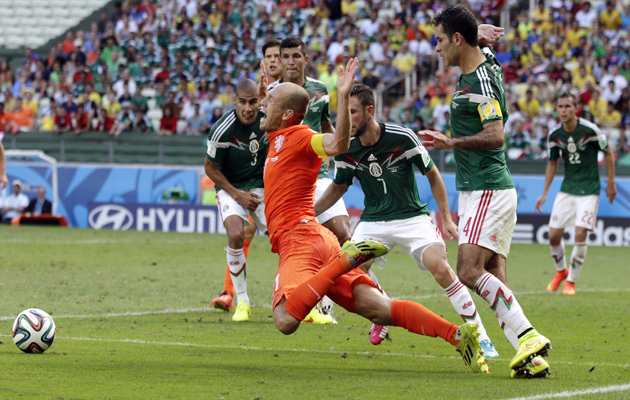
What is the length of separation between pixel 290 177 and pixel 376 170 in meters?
0.97

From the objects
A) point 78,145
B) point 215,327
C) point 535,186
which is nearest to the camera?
point 215,327

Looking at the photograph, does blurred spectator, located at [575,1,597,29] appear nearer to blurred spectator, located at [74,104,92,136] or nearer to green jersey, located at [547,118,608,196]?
green jersey, located at [547,118,608,196]

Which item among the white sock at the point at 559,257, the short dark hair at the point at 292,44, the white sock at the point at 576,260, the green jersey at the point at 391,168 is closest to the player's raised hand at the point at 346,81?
the green jersey at the point at 391,168

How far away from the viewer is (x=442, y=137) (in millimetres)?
5859

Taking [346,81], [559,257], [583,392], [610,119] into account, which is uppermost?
[346,81]

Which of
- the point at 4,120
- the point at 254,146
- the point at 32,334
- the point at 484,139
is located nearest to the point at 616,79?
the point at 254,146

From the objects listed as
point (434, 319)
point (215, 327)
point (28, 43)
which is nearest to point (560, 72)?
point (215, 327)

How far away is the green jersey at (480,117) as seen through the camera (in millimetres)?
6410

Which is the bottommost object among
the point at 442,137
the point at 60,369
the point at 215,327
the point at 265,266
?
the point at 265,266

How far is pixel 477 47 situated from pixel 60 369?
144 inches

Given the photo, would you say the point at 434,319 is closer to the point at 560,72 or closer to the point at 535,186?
the point at 535,186

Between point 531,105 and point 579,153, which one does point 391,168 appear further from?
point 531,105

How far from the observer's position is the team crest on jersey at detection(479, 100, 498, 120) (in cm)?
634

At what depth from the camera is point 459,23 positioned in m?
6.46
